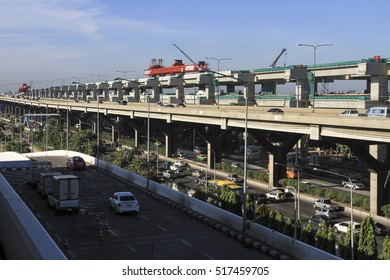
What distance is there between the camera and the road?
Answer: 21.2m

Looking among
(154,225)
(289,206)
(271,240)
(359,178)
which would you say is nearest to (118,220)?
(154,225)

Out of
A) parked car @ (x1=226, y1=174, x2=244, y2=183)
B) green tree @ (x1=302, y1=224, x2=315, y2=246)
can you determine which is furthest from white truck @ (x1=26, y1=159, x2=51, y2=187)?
parked car @ (x1=226, y1=174, x2=244, y2=183)

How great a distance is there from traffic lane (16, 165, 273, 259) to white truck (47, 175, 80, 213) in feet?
1.86

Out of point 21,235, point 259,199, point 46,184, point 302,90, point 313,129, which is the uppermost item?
point 302,90

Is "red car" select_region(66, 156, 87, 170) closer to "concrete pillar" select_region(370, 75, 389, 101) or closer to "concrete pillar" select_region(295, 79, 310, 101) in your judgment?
"concrete pillar" select_region(295, 79, 310, 101)

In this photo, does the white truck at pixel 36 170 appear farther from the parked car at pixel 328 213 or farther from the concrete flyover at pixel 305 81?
the parked car at pixel 328 213

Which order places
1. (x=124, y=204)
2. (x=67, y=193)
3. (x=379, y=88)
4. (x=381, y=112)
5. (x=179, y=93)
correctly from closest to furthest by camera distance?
(x=67, y=193)
(x=124, y=204)
(x=381, y=112)
(x=379, y=88)
(x=179, y=93)

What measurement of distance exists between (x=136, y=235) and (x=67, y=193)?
686 cm

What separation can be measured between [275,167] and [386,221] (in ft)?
61.5

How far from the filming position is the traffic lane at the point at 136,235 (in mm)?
21312

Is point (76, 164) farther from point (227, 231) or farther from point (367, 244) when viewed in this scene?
point (367, 244)

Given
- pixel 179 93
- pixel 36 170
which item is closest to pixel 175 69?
pixel 179 93

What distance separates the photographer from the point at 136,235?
2444cm

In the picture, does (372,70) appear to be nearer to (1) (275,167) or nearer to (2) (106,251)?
(1) (275,167)
